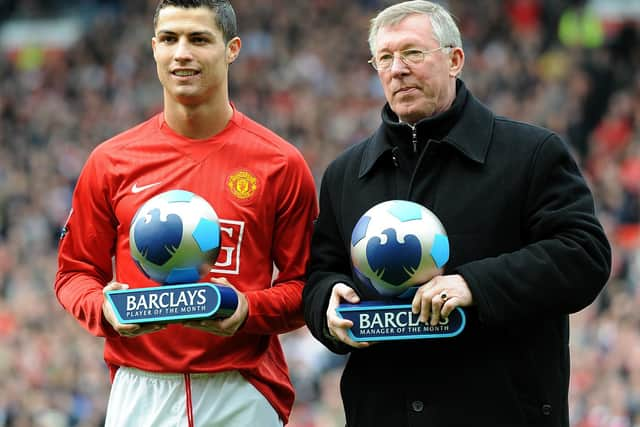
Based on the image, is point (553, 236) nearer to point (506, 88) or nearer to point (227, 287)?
point (227, 287)

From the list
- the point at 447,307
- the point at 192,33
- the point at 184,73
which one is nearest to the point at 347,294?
the point at 447,307

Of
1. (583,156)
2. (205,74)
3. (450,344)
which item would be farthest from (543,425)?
(583,156)

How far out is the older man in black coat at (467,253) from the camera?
473 cm

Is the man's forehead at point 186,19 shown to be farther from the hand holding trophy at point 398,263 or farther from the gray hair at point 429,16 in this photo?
the hand holding trophy at point 398,263

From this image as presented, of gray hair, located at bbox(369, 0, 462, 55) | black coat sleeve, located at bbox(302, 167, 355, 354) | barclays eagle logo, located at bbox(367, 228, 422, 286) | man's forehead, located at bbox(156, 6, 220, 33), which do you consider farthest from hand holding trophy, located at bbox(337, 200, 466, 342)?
man's forehead, located at bbox(156, 6, 220, 33)

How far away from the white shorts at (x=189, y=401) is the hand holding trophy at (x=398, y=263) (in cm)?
75

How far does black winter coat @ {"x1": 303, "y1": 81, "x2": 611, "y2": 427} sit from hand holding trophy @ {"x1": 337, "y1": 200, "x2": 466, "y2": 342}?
143mm

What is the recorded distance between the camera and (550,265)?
186 inches

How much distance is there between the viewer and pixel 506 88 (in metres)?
16.1

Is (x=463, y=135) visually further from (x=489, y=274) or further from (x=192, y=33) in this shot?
(x=192, y=33)

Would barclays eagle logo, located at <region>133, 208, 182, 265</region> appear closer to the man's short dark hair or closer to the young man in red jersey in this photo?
the young man in red jersey

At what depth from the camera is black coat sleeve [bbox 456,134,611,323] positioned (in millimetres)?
4711

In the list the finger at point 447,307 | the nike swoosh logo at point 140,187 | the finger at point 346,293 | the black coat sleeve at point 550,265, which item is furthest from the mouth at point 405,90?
the nike swoosh logo at point 140,187

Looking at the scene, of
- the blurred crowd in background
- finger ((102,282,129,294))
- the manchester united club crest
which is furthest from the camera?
the blurred crowd in background
